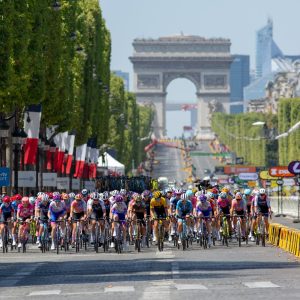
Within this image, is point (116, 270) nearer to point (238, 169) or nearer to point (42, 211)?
point (42, 211)

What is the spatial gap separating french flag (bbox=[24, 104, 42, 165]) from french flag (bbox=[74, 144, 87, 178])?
2352cm

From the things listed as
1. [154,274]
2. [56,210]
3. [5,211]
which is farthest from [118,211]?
[154,274]

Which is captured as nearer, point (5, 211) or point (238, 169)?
point (5, 211)

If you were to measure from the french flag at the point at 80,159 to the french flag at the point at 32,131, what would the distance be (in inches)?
926

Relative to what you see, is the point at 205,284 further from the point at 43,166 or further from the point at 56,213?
the point at 43,166

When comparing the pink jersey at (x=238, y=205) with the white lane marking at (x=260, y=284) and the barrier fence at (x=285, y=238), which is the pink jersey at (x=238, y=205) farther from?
the white lane marking at (x=260, y=284)

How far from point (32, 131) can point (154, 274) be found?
103 feet

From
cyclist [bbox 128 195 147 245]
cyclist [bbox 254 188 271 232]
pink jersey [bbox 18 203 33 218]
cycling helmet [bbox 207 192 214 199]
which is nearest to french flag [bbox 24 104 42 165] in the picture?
cycling helmet [bbox 207 192 214 199]

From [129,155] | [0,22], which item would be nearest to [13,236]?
[0,22]

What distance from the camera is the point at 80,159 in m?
92.9

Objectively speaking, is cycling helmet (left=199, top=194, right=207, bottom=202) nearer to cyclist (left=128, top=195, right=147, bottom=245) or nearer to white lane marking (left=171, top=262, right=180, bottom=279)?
cyclist (left=128, top=195, right=147, bottom=245)

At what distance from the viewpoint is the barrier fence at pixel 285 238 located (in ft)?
146

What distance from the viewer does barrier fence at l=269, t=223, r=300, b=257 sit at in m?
44.4

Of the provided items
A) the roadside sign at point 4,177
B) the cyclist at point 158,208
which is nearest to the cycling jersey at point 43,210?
the cyclist at point 158,208
